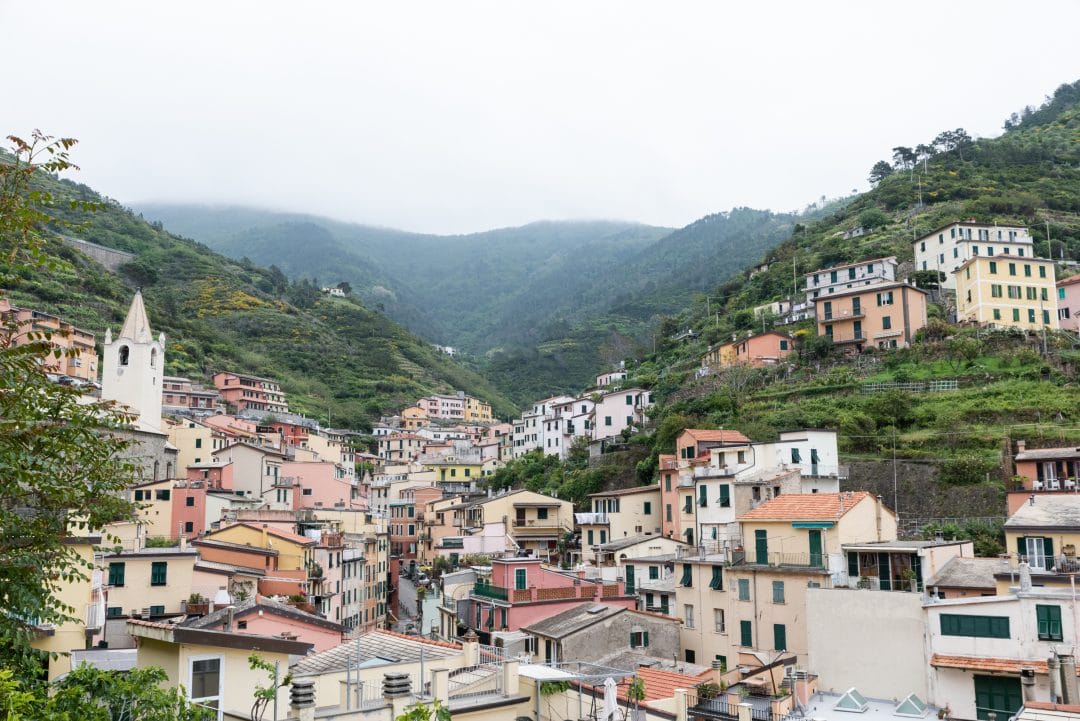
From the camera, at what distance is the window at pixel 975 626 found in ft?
77.1

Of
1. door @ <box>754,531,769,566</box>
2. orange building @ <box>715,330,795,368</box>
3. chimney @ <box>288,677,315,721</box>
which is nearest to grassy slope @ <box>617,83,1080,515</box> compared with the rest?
orange building @ <box>715,330,795,368</box>

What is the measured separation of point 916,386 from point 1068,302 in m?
18.5

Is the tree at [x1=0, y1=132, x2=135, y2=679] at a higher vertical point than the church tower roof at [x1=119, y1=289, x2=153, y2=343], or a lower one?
lower

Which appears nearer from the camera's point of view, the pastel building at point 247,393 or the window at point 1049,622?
the window at point 1049,622

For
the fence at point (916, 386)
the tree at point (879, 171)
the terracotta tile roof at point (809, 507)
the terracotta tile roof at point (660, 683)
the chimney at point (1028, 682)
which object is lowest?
the chimney at point (1028, 682)

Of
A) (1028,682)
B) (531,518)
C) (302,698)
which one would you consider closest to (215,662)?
(302,698)

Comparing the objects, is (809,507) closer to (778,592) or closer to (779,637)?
(778,592)

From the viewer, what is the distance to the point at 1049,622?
22984mm

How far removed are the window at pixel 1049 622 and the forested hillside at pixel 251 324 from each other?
89193mm

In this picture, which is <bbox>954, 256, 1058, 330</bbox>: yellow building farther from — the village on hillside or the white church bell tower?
the white church bell tower

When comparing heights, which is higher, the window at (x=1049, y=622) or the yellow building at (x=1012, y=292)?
the yellow building at (x=1012, y=292)

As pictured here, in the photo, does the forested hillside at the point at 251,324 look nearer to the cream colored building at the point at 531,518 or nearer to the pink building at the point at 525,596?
the cream colored building at the point at 531,518

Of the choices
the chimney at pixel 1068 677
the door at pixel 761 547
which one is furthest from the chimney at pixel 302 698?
the door at pixel 761 547

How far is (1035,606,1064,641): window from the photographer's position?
22.8 meters
